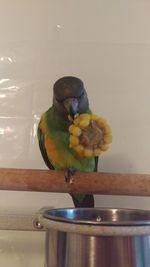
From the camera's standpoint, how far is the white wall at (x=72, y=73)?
1.00m

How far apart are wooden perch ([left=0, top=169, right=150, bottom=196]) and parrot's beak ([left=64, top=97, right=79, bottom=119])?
134 millimetres

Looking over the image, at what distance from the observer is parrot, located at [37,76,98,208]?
0.78m

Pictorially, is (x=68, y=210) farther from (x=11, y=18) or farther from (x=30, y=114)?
(x=11, y=18)

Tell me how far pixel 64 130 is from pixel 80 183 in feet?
0.61

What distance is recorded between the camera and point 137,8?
108 centimetres

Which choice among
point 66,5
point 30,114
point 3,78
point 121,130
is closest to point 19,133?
point 30,114

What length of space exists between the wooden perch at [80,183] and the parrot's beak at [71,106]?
5.3 inches

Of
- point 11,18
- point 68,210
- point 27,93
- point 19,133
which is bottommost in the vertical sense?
point 68,210

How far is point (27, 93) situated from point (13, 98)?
4cm

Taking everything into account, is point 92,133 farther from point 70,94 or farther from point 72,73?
point 72,73

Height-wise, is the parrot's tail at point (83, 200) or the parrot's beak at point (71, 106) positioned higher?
the parrot's beak at point (71, 106)

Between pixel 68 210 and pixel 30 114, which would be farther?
pixel 30 114

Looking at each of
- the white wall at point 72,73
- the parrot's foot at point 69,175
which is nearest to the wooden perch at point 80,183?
the parrot's foot at point 69,175

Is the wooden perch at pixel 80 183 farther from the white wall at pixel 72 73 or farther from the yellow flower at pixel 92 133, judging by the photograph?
the white wall at pixel 72 73
